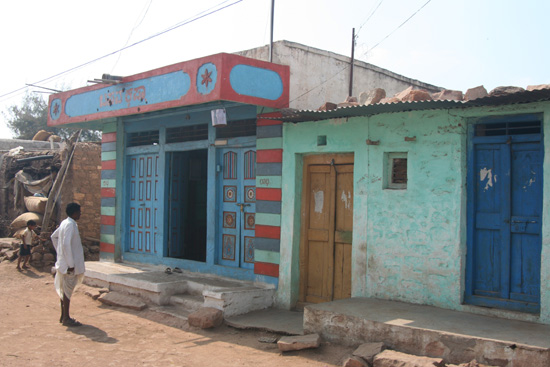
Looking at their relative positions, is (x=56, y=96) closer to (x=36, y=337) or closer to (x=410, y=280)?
(x=36, y=337)

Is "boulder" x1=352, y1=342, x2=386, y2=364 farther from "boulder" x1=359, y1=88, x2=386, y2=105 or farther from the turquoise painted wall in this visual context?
"boulder" x1=359, y1=88, x2=386, y2=105

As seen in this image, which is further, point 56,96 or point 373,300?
point 56,96

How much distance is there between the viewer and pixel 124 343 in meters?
6.80

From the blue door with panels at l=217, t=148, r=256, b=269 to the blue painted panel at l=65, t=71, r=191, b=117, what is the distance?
1339 mm

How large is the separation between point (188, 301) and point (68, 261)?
1.90 metres

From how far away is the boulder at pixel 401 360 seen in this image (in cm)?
504

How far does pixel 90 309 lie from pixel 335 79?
5.57 meters

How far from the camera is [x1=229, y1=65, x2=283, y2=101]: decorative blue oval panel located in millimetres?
7797

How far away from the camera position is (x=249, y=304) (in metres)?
7.84

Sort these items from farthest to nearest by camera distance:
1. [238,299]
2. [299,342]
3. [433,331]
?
[238,299]
[299,342]
[433,331]

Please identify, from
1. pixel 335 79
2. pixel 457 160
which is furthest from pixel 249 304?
pixel 335 79

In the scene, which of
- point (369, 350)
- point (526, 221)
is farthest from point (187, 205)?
point (526, 221)

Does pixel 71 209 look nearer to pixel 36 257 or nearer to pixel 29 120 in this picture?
pixel 36 257

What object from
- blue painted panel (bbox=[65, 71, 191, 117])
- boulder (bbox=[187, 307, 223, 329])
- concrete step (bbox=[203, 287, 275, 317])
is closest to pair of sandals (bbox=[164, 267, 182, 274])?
concrete step (bbox=[203, 287, 275, 317])
